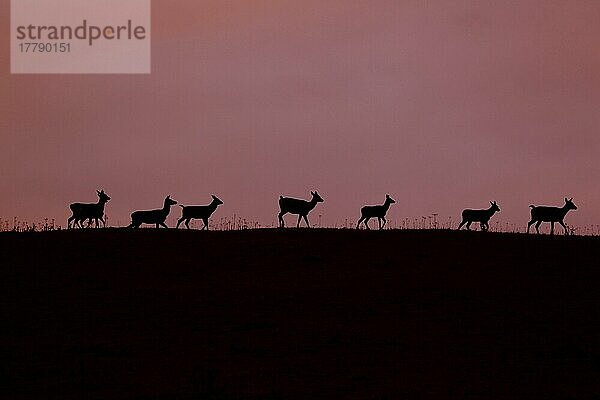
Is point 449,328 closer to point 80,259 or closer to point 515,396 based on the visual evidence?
point 515,396

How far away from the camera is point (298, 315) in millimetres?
21797

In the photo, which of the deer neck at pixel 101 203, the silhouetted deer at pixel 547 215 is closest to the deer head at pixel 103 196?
the deer neck at pixel 101 203

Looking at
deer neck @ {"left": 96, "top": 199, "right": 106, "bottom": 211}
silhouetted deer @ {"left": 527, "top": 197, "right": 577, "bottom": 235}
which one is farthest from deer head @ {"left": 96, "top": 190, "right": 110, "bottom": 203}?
silhouetted deer @ {"left": 527, "top": 197, "right": 577, "bottom": 235}

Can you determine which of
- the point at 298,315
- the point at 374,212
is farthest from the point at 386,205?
the point at 298,315

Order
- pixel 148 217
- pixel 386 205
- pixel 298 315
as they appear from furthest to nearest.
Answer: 1. pixel 386 205
2. pixel 148 217
3. pixel 298 315

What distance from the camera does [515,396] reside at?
16.4m

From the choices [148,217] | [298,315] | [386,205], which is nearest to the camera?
[298,315]

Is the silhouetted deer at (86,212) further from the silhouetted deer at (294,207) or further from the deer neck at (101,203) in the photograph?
the silhouetted deer at (294,207)

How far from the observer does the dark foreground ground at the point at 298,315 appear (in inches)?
679

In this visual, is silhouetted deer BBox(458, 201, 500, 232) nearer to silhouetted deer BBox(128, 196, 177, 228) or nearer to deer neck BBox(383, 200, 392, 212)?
deer neck BBox(383, 200, 392, 212)

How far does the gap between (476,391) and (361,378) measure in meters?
2.00

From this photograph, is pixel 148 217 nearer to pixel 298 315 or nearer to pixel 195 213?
pixel 195 213

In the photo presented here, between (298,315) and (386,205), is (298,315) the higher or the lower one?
the lower one

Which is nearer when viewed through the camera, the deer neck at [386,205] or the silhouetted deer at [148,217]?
the silhouetted deer at [148,217]
